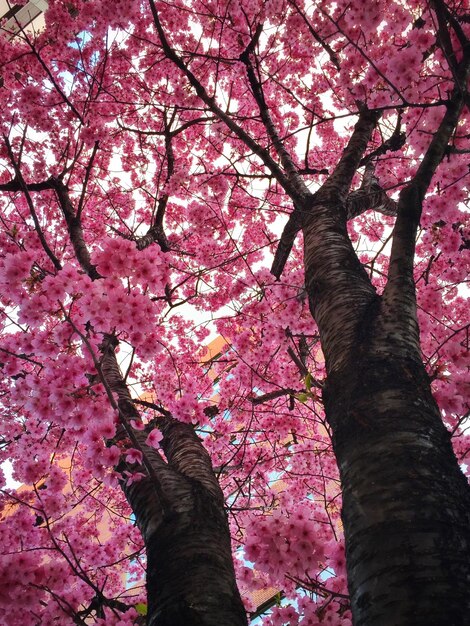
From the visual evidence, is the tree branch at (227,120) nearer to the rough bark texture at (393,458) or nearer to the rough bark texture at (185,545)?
the rough bark texture at (393,458)

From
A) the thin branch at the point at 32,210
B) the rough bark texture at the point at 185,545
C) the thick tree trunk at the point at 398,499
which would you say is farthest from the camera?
the thin branch at the point at 32,210

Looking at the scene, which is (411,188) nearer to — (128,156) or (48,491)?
(48,491)

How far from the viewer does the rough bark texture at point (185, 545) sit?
186cm

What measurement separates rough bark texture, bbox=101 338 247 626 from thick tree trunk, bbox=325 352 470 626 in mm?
776

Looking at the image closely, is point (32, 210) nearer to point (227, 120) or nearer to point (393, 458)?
point (227, 120)

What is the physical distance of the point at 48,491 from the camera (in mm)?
5043

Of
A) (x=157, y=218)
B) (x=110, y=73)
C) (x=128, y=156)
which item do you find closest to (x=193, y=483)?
(x=157, y=218)

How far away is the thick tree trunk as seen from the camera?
1175 mm

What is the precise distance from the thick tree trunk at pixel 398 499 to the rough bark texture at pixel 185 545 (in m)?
0.78

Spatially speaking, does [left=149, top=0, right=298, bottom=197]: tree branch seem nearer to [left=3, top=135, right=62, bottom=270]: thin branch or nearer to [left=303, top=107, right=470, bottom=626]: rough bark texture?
[left=303, top=107, right=470, bottom=626]: rough bark texture

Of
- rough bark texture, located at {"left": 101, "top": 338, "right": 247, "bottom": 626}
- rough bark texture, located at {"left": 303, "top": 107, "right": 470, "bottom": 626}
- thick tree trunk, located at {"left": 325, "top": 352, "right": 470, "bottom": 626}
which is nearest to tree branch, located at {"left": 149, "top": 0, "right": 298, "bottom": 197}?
rough bark texture, located at {"left": 303, "top": 107, "right": 470, "bottom": 626}

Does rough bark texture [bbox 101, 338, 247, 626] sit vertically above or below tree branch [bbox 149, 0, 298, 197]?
below

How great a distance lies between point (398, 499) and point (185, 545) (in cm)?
122

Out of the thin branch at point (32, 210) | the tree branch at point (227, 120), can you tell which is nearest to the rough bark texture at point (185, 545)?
the thin branch at point (32, 210)
